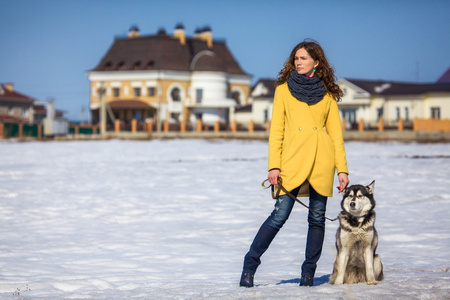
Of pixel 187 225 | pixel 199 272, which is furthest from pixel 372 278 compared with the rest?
pixel 187 225

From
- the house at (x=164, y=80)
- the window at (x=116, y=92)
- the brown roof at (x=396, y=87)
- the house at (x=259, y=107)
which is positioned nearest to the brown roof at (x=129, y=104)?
the house at (x=164, y=80)

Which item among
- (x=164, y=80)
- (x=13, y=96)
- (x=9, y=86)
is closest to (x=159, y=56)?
(x=164, y=80)

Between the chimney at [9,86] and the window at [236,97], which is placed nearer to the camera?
the window at [236,97]

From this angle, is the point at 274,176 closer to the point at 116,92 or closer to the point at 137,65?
the point at 137,65

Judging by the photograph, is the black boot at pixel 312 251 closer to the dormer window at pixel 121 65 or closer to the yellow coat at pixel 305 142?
the yellow coat at pixel 305 142

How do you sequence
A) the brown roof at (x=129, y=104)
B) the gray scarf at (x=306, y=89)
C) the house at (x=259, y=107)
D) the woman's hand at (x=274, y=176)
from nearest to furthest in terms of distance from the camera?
the woman's hand at (x=274, y=176)
the gray scarf at (x=306, y=89)
the house at (x=259, y=107)
the brown roof at (x=129, y=104)

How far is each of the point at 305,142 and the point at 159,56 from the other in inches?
2302

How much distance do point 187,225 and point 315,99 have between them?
4.52m

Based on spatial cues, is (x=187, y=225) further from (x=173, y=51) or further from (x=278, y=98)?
(x=173, y=51)

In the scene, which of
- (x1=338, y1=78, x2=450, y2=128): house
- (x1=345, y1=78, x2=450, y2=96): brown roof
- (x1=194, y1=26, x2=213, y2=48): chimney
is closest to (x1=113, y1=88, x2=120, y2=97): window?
(x1=194, y1=26, x2=213, y2=48): chimney

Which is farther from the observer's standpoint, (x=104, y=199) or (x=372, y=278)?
(x=104, y=199)

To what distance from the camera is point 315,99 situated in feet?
14.3

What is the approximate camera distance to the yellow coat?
4.25m

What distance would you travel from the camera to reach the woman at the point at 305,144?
426cm
